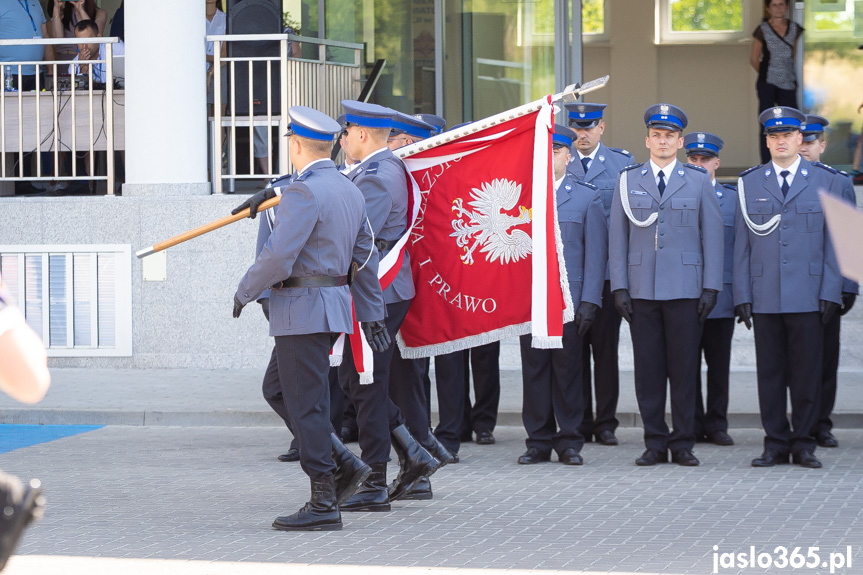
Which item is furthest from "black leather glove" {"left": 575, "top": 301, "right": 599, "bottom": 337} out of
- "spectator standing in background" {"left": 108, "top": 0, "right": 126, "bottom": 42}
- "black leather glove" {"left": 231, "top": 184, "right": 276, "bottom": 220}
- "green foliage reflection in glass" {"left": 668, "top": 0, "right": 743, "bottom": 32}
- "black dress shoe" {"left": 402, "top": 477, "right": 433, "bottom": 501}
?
"green foliage reflection in glass" {"left": 668, "top": 0, "right": 743, "bottom": 32}

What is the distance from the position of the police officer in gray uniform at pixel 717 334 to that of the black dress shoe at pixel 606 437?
0.59m

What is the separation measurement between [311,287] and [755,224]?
3228 millimetres

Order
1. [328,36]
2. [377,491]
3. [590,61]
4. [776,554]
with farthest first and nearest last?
1. [590,61]
2. [328,36]
3. [377,491]
4. [776,554]

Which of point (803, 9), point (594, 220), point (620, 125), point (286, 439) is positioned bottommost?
point (286, 439)

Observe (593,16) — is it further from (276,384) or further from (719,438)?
(276,384)

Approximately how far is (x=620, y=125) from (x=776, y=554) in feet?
48.1

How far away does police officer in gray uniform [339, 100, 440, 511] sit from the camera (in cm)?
687

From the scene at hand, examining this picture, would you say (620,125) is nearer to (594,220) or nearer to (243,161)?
(243,161)

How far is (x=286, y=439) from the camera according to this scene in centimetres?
954

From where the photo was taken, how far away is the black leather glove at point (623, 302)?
27.1 feet

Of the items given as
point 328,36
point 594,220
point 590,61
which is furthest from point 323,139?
point 590,61

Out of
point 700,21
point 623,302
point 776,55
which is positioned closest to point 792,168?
point 623,302

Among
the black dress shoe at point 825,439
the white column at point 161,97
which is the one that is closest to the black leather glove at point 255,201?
the black dress shoe at point 825,439

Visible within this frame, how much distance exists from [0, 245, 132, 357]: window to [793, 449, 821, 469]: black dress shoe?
7.04 meters
